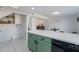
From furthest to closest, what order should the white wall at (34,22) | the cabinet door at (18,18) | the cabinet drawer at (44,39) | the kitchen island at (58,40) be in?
the white wall at (34,22) < the cabinet door at (18,18) < the cabinet drawer at (44,39) < the kitchen island at (58,40)

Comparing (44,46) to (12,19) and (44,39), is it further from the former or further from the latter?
(12,19)

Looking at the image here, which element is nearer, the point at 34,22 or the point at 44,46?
the point at 44,46

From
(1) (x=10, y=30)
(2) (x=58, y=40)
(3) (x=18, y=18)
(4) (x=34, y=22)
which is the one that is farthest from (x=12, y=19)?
(2) (x=58, y=40)

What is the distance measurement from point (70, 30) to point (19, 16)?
4.74 metres

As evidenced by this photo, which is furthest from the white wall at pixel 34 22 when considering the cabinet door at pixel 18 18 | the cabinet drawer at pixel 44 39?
the cabinet drawer at pixel 44 39

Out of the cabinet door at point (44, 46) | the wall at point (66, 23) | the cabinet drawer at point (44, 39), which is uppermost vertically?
the wall at point (66, 23)

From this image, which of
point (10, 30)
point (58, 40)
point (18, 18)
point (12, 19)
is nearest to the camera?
point (58, 40)

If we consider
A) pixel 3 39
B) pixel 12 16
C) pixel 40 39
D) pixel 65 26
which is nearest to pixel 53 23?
pixel 65 26

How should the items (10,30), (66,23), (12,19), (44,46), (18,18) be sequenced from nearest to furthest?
(44,46) → (12,19) → (10,30) → (18,18) → (66,23)

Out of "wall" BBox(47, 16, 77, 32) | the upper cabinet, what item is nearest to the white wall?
the upper cabinet

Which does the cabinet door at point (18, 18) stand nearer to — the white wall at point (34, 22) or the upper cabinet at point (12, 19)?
the upper cabinet at point (12, 19)

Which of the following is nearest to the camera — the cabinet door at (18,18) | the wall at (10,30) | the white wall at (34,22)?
the wall at (10,30)

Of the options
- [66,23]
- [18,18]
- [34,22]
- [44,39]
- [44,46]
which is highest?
[18,18]

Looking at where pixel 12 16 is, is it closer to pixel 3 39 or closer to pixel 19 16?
pixel 19 16
